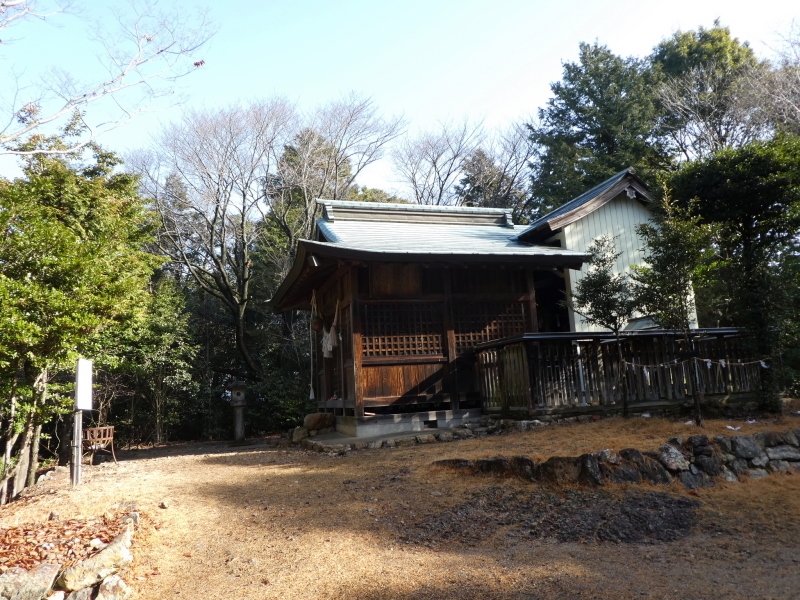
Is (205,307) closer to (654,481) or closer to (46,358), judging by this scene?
(46,358)

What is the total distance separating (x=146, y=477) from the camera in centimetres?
794

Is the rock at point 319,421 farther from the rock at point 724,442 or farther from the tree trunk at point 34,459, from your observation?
the rock at point 724,442

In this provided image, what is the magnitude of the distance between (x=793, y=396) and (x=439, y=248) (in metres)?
7.75

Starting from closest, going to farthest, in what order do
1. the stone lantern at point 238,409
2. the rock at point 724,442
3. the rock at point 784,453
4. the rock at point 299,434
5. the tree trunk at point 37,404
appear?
the rock at point 724,442, the rock at point 784,453, the tree trunk at point 37,404, the rock at point 299,434, the stone lantern at point 238,409

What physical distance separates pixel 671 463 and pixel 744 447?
125 cm

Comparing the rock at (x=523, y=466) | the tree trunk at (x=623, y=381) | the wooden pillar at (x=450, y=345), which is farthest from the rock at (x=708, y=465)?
the wooden pillar at (x=450, y=345)

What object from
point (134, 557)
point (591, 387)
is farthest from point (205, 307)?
point (134, 557)

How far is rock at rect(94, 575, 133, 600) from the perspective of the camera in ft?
13.0

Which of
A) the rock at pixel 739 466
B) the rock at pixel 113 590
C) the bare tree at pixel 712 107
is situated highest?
the bare tree at pixel 712 107

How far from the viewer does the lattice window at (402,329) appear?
10.7 meters

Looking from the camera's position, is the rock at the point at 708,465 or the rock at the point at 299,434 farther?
the rock at the point at 299,434

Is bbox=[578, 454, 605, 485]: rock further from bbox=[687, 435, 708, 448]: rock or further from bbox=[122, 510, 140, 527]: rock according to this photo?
bbox=[122, 510, 140, 527]: rock

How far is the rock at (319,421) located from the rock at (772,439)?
27.9 ft

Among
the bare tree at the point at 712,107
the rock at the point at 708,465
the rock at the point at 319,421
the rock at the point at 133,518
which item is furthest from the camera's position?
the bare tree at the point at 712,107
